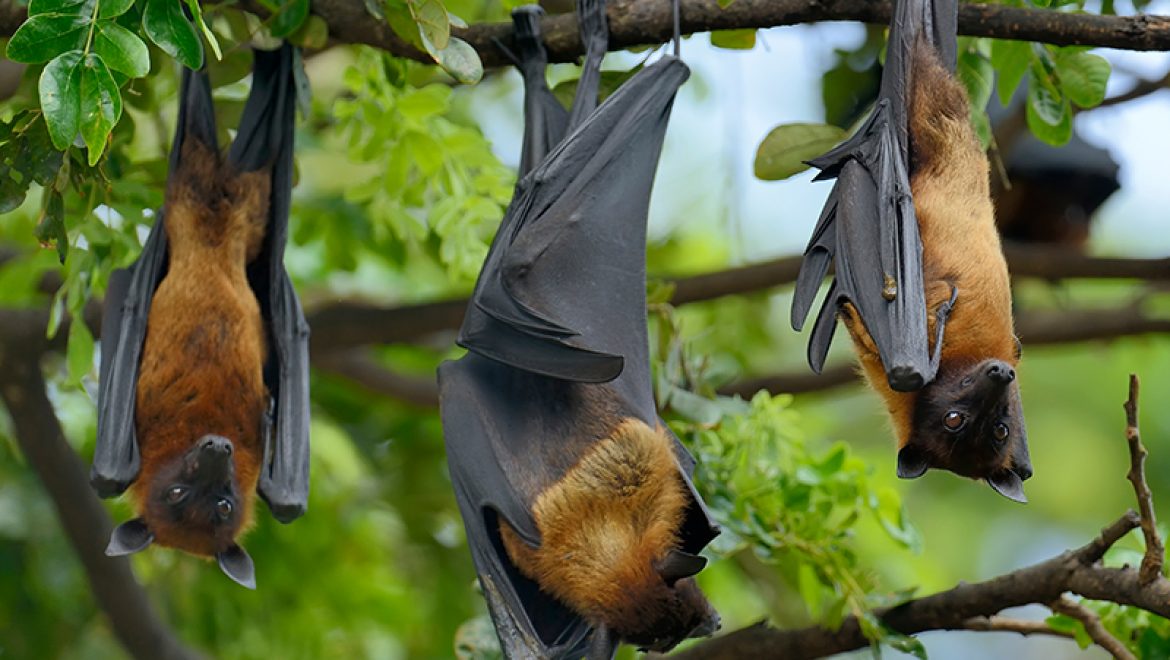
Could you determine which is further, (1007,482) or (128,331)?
(128,331)

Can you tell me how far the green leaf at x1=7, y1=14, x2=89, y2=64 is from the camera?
3553 millimetres

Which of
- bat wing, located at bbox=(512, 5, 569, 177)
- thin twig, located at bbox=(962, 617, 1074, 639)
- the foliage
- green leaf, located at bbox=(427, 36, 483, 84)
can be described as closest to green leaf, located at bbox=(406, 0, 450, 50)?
green leaf, located at bbox=(427, 36, 483, 84)

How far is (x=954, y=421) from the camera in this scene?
3965 mm

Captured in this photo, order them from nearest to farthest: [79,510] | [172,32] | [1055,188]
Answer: [172,32], [79,510], [1055,188]

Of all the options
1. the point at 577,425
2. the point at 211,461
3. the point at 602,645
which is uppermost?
Result: the point at 577,425

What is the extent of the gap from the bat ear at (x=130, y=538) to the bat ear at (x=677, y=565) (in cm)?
181

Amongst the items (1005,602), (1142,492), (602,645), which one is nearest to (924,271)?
(1142,492)

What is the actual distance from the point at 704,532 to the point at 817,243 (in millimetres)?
987

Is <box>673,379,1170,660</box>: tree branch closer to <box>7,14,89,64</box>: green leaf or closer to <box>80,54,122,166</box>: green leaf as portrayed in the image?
<box>80,54,122,166</box>: green leaf

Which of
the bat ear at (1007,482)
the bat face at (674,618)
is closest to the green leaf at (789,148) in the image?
the bat ear at (1007,482)

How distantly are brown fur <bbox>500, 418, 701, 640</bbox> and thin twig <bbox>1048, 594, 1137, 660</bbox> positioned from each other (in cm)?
127

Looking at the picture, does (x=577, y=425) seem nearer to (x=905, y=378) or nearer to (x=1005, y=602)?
(x=905, y=378)

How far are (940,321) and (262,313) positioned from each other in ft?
8.21

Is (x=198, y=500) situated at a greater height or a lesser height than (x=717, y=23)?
lesser
